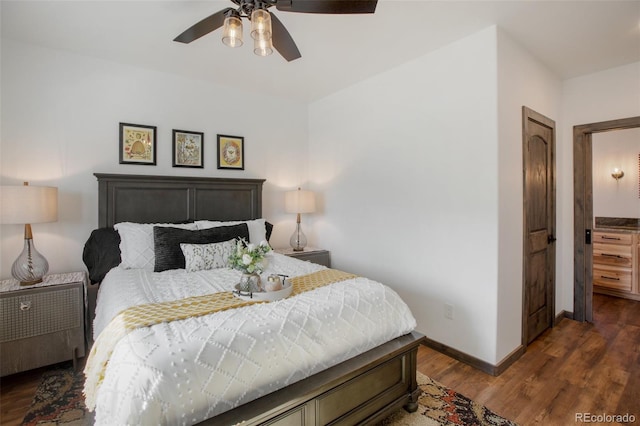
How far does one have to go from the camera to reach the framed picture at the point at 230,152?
3586 millimetres

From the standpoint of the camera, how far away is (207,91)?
11.4ft

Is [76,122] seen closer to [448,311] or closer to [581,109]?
[448,311]

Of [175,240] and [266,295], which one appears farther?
[175,240]

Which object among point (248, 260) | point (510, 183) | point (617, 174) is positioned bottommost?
point (248, 260)

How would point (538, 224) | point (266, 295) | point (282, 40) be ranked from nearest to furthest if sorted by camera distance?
point (266, 295), point (282, 40), point (538, 224)

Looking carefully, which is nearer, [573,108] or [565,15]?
[565,15]

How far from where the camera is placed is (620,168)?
4.36 m

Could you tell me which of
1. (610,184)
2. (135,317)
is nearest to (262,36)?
(135,317)

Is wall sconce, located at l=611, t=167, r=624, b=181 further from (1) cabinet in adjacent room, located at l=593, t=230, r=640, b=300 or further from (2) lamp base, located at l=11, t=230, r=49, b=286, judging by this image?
(2) lamp base, located at l=11, t=230, r=49, b=286

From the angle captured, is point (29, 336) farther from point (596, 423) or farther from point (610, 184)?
point (610, 184)

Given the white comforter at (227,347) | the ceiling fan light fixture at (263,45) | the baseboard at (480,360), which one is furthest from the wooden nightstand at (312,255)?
the ceiling fan light fixture at (263,45)

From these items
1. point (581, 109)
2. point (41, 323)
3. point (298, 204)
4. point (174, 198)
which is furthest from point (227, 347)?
point (581, 109)

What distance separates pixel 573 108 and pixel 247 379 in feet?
13.3

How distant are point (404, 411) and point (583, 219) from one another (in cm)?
291
